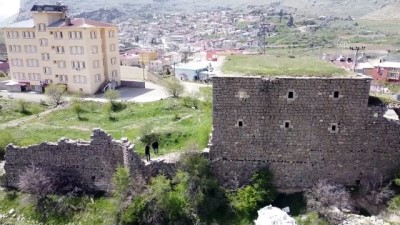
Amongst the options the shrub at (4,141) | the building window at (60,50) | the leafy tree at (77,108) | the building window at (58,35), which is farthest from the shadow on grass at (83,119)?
the building window at (58,35)

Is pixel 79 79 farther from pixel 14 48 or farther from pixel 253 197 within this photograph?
pixel 253 197

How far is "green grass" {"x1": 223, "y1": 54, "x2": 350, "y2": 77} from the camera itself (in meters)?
17.8

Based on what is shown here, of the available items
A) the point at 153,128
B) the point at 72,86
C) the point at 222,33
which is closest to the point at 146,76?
the point at 72,86

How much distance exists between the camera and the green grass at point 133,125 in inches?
901

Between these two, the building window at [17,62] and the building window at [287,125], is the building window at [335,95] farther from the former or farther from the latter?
the building window at [17,62]

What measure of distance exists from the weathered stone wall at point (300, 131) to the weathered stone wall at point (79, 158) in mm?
4934

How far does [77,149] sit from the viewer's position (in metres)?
20.0

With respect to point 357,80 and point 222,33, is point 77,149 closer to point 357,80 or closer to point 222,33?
point 357,80

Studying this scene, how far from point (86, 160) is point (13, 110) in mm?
18618

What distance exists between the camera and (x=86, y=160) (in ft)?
66.0

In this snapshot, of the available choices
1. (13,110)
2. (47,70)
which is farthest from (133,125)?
(47,70)

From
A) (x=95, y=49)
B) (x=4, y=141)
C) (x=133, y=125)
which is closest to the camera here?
(x=4, y=141)

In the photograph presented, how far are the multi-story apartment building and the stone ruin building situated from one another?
25.5 m

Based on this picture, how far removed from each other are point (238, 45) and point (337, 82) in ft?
419
